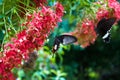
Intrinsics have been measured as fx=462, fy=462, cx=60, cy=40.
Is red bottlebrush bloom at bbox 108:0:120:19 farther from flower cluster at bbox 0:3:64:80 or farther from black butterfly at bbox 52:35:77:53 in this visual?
flower cluster at bbox 0:3:64:80

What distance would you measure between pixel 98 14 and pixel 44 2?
14.8 inches

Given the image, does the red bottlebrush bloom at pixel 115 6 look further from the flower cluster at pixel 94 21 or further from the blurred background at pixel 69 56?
the blurred background at pixel 69 56

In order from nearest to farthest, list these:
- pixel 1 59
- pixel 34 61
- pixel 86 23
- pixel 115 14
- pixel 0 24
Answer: pixel 1 59 → pixel 0 24 → pixel 115 14 → pixel 86 23 → pixel 34 61

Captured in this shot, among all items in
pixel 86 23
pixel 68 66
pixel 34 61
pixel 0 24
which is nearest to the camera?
pixel 0 24

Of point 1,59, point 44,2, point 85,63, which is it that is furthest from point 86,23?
point 85,63

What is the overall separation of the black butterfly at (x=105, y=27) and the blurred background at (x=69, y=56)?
0.45 feet

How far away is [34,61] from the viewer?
320cm

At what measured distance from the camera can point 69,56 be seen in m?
5.72

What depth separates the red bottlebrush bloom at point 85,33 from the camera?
2402mm

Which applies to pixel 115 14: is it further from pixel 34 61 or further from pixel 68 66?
pixel 68 66

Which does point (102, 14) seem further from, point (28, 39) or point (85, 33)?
point (28, 39)

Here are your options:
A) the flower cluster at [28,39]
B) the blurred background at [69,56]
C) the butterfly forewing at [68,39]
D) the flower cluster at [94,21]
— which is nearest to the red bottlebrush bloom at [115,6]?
the flower cluster at [94,21]

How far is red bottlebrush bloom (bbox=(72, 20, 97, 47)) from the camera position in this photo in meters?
2.40

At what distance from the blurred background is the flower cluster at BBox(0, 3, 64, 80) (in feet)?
0.47
